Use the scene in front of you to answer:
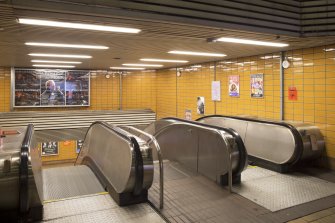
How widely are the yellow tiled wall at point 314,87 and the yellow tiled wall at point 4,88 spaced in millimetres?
9689

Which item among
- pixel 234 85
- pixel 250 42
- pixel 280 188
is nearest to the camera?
pixel 280 188

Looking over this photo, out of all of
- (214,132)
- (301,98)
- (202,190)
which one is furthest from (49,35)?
(301,98)

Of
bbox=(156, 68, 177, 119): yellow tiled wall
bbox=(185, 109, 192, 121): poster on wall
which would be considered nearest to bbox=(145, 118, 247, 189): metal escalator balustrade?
bbox=(185, 109, 192, 121): poster on wall

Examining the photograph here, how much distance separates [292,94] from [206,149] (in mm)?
2760

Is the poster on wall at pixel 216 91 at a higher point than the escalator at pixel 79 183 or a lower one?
higher

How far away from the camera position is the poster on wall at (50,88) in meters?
10.5

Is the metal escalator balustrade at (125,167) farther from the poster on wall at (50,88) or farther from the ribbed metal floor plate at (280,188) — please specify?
the poster on wall at (50,88)

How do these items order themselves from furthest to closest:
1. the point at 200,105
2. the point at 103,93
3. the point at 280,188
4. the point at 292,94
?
the point at 103,93 < the point at 200,105 < the point at 292,94 < the point at 280,188

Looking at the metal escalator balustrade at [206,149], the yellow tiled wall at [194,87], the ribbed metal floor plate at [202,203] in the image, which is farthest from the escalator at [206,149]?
the yellow tiled wall at [194,87]

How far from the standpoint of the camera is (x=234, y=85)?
8.16m

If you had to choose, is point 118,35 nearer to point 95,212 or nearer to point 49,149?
point 95,212

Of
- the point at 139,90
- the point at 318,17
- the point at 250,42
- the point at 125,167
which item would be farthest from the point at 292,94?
the point at 139,90

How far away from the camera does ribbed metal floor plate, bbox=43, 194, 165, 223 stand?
3.35 meters

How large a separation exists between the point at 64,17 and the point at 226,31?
2.37 meters
